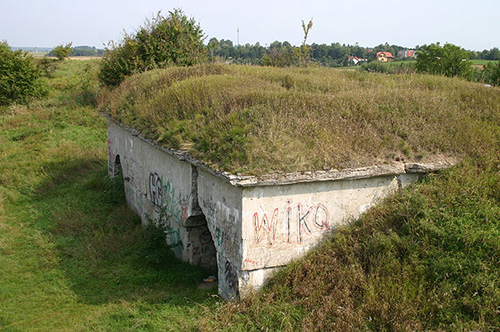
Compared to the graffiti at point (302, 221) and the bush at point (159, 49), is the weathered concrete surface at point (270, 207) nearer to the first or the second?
the graffiti at point (302, 221)

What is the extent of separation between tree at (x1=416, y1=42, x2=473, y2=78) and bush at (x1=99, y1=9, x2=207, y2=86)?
12.5 metres

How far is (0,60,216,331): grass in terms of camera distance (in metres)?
7.76

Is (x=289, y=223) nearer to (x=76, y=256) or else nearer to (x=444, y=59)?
(x=76, y=256)

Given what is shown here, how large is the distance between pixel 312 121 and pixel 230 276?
3.36m

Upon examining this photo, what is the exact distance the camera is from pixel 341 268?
739cm

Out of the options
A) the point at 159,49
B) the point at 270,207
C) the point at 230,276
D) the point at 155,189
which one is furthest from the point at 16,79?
the point at 270,207

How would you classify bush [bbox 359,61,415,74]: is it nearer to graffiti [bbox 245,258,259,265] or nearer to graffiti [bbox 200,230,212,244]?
graffiti [bbox 200,230,212,244]

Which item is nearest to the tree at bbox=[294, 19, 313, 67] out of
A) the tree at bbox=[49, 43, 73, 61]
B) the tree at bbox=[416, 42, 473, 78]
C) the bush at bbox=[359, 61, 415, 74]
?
the bush at bbox=[359, 61, 415, 74]

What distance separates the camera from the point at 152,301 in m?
8.06

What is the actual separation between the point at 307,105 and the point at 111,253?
5.53m

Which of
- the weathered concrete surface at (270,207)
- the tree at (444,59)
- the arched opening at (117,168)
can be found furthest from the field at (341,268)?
the tree at (444,59)

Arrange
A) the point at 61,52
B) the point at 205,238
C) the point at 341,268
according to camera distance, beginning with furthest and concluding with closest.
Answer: the point at 61,52 < the point at 205,238 < the point at 341,268

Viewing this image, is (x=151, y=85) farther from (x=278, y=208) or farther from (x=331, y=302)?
(x=331, y=302)

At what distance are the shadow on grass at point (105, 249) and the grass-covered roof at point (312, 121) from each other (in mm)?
2502
